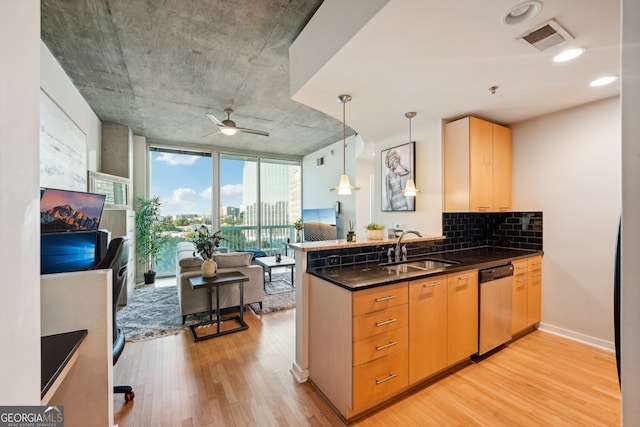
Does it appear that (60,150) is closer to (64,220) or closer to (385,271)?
(64,220)

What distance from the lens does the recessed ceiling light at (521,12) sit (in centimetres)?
142

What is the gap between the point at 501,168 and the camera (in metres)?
3.31

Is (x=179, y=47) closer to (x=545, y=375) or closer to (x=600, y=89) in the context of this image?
(x=600, y=89)

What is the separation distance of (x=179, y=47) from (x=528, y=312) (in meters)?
4.66

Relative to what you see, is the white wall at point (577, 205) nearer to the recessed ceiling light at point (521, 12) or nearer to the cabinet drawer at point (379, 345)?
the recessed ceiling light at point (521, 12)

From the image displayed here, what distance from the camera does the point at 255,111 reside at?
13.8 feet

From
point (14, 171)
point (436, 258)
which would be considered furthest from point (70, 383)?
point (436, 258)

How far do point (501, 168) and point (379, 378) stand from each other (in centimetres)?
293

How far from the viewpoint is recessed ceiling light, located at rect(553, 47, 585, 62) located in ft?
6.05

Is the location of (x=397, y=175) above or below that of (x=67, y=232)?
above

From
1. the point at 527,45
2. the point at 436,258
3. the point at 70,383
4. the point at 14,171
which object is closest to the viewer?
the point at 14,171

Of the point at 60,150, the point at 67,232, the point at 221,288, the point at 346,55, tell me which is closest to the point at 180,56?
the point at 60,150

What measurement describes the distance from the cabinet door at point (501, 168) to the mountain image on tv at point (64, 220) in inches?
155

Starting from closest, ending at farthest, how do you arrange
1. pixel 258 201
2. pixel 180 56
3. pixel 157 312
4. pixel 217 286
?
1. pixel 180 56
2. pixel 217 286
3. pixel 157 312
4. pixel 258 201
